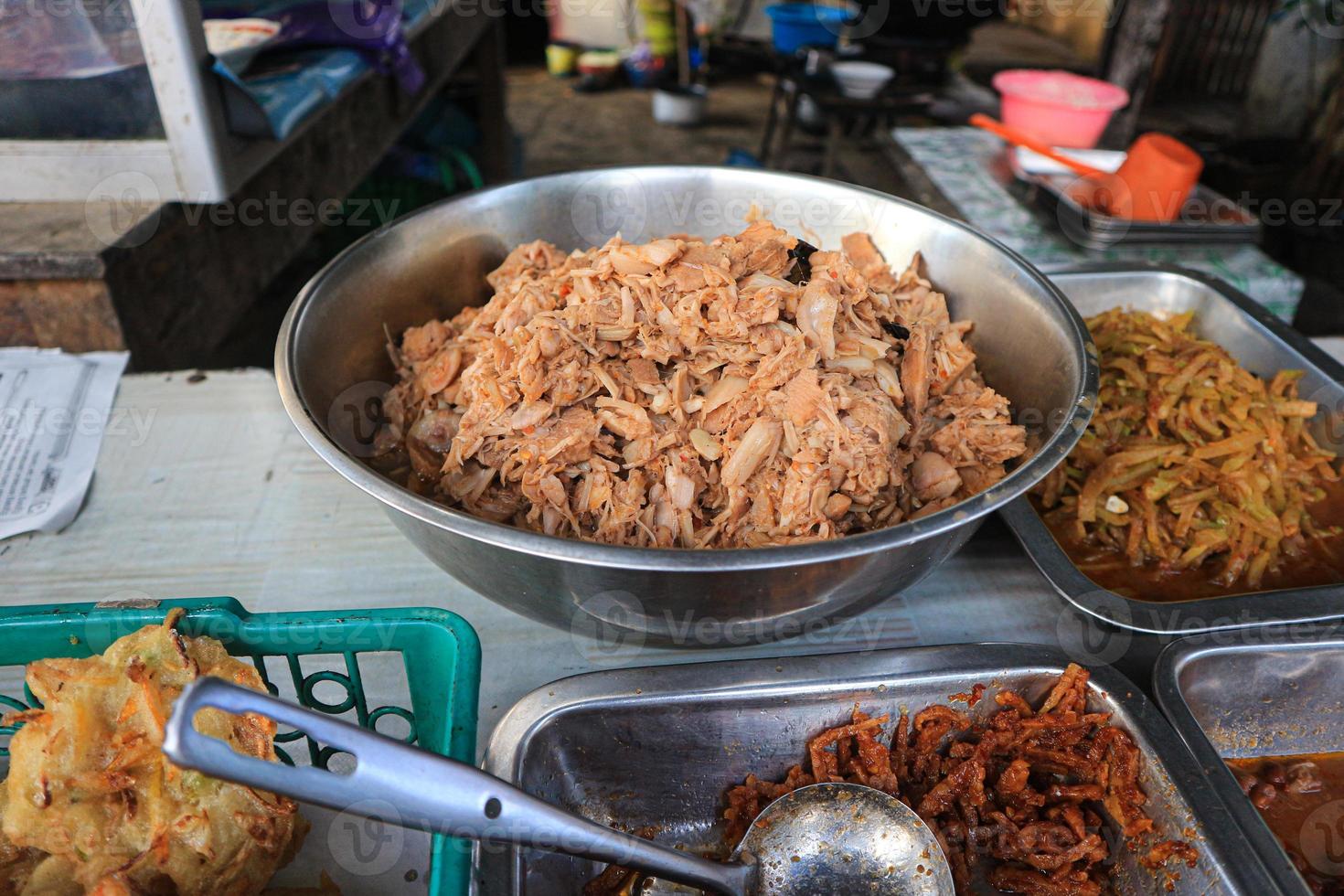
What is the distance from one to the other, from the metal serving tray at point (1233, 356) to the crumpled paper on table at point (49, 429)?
184 centimetres

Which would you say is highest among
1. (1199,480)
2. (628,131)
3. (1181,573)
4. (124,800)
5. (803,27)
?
(124,800)

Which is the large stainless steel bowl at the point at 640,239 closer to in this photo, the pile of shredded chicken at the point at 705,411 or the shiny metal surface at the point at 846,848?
the pile of shredded chicken at the point at 705,411

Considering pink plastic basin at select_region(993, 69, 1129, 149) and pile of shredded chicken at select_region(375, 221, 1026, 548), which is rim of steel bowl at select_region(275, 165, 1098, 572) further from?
pink plastic basin at select_region(993, 69, 1129, 149)

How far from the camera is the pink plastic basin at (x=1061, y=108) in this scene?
3.26 metres

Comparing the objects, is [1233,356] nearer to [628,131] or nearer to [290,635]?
[290,635]

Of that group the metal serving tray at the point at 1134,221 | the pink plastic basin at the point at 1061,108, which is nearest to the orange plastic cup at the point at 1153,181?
the metal serving tray at the point at 1134,221

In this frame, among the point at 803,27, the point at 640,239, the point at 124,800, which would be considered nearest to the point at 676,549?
the point at 124,800

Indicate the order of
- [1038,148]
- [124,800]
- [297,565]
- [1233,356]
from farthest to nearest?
[1038,148] < [1233,356] < [297,565] < [124,800]

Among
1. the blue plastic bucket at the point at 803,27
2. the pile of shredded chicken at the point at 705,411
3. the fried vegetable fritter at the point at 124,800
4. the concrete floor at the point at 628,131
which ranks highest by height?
the pile of shredded chicken at the point at 705,411

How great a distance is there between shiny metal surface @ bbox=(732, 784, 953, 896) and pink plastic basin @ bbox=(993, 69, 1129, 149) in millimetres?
3107

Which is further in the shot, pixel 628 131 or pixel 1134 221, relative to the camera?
pixel 628 131

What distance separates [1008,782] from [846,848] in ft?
0.88

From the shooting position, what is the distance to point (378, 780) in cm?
69

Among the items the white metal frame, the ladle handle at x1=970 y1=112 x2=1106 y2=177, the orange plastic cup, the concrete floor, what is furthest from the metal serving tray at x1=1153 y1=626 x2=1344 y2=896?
the concrete floor
